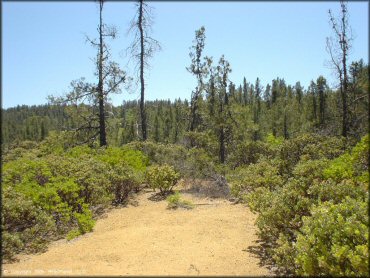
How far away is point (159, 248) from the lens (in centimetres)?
634

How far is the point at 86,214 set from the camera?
8211mm

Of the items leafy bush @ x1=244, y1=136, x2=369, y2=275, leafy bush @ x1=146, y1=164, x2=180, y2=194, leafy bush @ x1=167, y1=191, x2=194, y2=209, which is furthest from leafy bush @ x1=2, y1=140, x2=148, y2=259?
leafy bush @ x1=244, y1=136, x2=369, y2=275

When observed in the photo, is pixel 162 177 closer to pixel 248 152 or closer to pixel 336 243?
pixel 248 152

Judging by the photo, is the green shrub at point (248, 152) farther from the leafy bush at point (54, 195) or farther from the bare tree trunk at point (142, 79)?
the leafy bush at point (54, 195)

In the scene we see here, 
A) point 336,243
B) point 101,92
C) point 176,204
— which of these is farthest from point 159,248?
point 101,92

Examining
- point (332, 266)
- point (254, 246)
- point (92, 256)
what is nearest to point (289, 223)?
point (254, 246)

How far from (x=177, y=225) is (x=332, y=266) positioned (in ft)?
13.7

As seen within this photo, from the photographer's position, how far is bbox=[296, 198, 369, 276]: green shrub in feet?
13.7

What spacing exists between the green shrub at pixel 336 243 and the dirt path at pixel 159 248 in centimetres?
106

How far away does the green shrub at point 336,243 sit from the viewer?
416 centimetres

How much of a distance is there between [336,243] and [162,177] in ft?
24.2

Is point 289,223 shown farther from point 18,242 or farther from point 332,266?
point 18,242

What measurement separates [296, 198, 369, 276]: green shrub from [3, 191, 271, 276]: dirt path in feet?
3.46

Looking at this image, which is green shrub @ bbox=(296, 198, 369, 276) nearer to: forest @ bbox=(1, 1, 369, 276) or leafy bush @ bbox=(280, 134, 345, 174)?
forest @ bbox=(1, 1, 369, 276)
